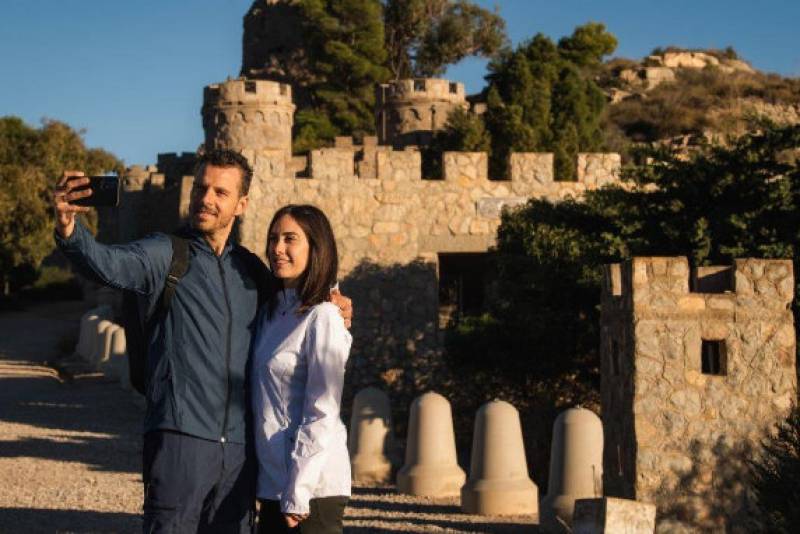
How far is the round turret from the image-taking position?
2866 cm

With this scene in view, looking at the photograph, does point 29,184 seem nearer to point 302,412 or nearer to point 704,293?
point 704,293

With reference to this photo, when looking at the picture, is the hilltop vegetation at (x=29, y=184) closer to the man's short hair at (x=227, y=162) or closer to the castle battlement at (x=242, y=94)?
the castle battlement at (x=242, y=94)

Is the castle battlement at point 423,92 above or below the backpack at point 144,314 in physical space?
above

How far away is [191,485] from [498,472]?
19.6 ft

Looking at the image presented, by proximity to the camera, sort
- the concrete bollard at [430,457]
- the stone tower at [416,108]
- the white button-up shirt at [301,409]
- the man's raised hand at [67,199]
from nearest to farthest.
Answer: the man's raised hand at [67,199] < the white button-up shirt at [301,409] < the concrete bollard at [430,457] < the stone tower at [416,108]

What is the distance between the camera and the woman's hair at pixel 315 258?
389 cm

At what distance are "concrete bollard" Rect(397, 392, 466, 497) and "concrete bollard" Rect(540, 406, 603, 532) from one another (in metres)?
1.63

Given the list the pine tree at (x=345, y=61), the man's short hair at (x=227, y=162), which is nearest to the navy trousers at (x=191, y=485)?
the man's short hair at (x=227, y=162)

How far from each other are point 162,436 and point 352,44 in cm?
4606

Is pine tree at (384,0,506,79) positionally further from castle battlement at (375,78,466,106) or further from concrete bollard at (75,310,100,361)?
concrete bollard at (75,310,100,361)

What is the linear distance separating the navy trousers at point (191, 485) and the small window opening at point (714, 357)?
532 centimetres

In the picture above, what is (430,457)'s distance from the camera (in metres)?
10.3

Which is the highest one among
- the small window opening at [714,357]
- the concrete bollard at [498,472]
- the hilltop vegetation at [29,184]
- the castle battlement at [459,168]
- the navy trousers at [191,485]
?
the hilltop vegetation at [29,184]

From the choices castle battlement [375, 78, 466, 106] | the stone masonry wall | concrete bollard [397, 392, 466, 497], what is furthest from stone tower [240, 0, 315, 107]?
concrete bollard [397, 392, 466, 497]
